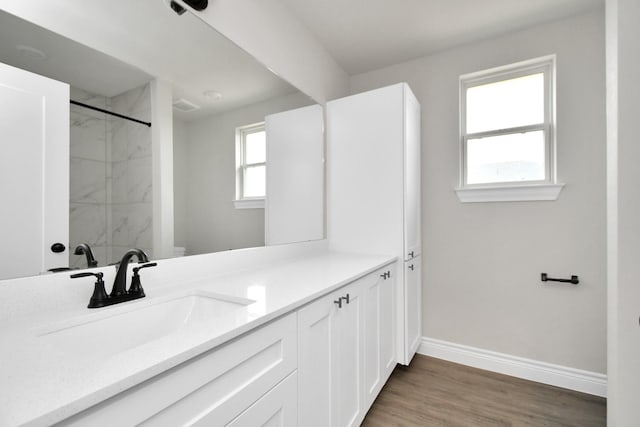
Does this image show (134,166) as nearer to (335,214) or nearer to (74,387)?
(74,387)

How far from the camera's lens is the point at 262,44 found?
5.81 feet

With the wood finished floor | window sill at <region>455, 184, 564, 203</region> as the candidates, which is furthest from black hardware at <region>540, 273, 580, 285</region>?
the wood finished floor

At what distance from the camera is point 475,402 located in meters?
1.83

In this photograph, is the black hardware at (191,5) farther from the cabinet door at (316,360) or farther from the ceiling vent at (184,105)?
the cabinet door at (316,360)

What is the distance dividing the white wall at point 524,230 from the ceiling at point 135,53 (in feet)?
5.46

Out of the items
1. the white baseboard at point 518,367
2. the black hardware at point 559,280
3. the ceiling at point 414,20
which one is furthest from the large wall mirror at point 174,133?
the black hardware at point 559,280

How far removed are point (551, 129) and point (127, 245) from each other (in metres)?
2.72

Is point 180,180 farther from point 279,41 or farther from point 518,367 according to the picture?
point 518,367

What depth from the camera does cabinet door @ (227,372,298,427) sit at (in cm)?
76

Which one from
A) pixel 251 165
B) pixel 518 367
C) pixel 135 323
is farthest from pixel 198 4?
pixel 518 367

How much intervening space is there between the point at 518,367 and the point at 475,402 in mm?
581

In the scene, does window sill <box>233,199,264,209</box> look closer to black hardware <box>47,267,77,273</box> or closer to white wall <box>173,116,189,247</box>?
white wall <box>173,116,189,247</box>

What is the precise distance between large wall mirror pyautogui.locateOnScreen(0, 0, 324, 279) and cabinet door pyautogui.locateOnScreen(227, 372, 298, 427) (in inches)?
29.2

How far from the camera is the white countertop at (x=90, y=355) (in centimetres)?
44
